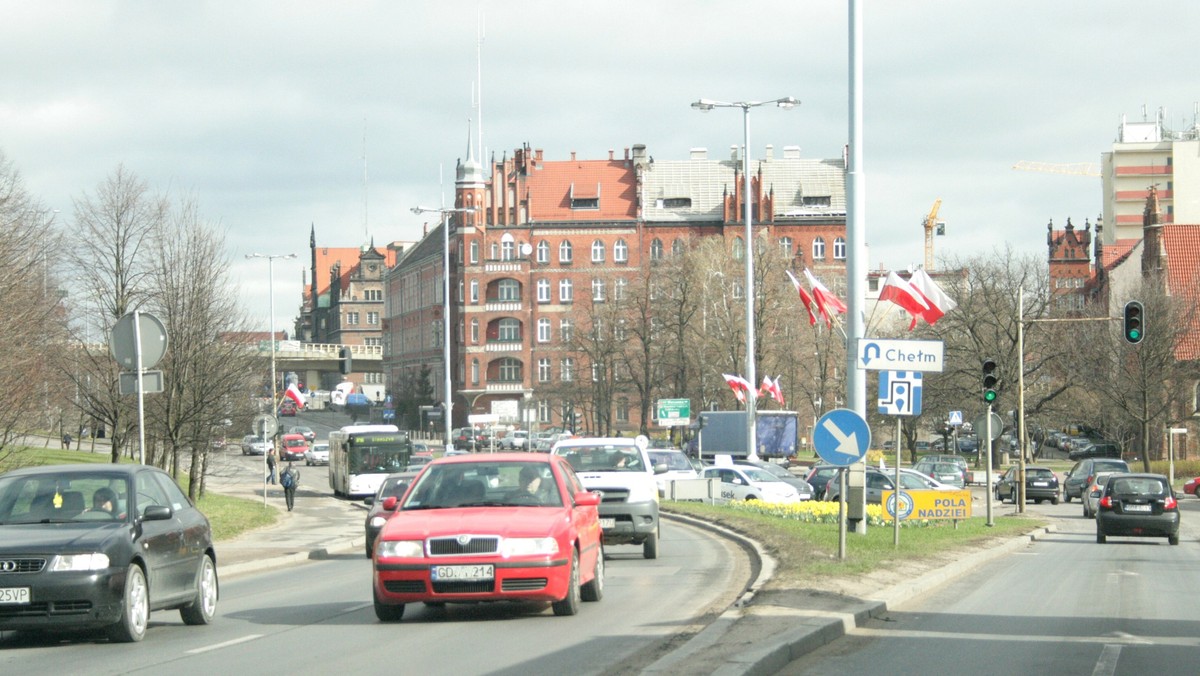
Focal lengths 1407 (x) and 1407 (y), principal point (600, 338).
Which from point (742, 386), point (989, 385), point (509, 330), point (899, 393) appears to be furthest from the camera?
point (509, 330)

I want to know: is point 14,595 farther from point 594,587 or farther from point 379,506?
point 379,506

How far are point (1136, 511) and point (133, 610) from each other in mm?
24197

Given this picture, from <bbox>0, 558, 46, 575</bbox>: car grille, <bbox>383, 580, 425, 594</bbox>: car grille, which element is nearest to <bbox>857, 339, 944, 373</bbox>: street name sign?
<bbox>383, 580, 425, 594</bbox>: car grille

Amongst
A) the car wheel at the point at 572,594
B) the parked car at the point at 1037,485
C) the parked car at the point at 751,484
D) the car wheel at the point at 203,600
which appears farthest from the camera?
the parked car at the point at 1037,485

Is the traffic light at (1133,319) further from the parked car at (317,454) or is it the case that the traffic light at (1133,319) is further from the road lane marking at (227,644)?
the parked car at (317,454)

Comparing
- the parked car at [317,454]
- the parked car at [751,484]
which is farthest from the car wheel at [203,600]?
the parked car at [317,454]

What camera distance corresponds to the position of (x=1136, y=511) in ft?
99.2

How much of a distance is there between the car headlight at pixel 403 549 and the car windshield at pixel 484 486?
0.95m

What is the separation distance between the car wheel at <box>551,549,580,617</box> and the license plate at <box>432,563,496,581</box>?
0.88 m

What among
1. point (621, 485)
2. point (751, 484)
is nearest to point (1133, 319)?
point (751, 484)

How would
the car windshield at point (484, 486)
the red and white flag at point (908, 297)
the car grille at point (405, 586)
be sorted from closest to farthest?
1. the car grille at point (405, 586)
2. the car windshield at point (484, 486)
3. the red and white flag at point (908, 297)

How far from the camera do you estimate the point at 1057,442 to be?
112562 millimetres

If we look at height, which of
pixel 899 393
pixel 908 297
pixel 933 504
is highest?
pixel 908 297

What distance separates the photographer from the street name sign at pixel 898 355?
1841cm
